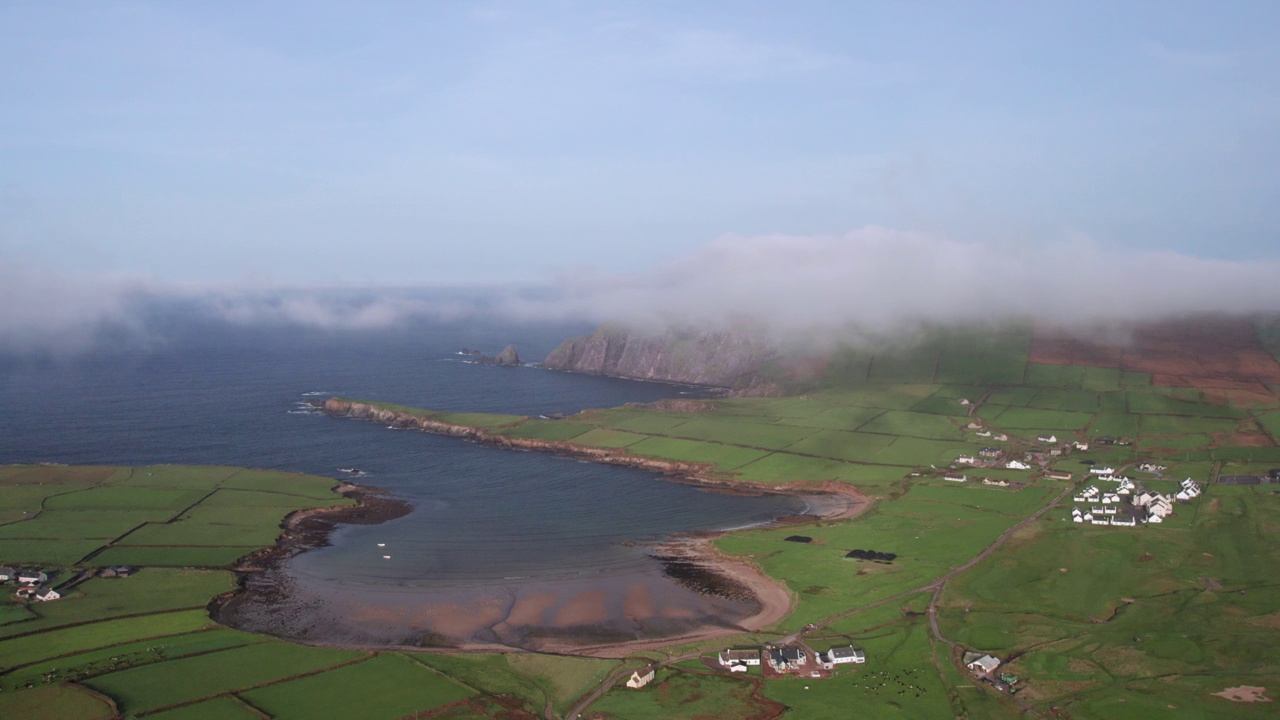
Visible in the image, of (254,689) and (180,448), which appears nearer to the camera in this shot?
(254,689)

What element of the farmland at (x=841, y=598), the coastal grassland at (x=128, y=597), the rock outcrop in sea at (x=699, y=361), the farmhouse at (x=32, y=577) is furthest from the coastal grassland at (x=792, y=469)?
the farmhouse at (x=32, y=577)

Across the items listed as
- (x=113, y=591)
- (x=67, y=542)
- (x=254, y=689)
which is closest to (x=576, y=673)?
(x=254, y=689)

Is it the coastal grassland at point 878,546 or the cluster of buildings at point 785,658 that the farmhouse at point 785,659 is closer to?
the cluster of buildings at point 785,658

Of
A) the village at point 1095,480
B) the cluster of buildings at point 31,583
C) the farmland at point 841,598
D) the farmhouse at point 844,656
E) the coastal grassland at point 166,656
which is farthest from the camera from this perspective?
the village at point 1095,480

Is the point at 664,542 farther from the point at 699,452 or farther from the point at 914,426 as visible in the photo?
→ the point at 914,426

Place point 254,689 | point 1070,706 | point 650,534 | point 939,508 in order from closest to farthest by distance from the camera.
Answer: point 1070,706, point 254,689, point 650,534, point 939,508

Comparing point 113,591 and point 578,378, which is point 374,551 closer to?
point 113,591
